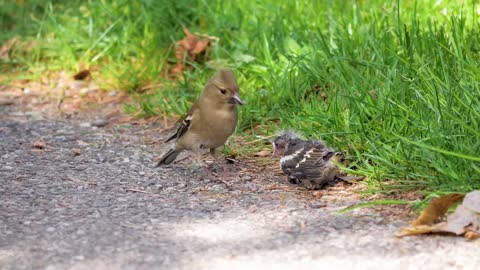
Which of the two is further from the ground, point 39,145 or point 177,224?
point 177,224

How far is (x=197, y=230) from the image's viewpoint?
15.1 feet

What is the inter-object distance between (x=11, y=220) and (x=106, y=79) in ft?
12.6

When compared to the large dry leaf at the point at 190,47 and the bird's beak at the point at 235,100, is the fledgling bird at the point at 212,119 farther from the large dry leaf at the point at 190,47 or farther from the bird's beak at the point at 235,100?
the large dry leaf at the point at 190,47

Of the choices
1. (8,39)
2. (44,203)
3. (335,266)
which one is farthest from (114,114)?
(335,266)

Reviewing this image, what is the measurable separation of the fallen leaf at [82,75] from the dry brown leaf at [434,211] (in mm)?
5014

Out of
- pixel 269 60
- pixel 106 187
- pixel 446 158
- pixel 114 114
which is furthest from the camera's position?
pixel 114 114

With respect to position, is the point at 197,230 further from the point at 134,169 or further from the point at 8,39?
the point at 8,39

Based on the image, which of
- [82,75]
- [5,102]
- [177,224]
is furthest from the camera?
[82,75]

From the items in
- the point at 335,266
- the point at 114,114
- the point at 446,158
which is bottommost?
the point at 114,114

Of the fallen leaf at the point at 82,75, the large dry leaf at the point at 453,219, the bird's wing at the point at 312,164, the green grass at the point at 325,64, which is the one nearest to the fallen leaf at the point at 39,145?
the green grass at the point at 325,64

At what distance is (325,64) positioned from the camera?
6.96 metres

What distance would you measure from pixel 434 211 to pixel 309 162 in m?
1.17

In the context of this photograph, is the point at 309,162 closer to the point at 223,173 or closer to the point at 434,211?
the point at 223,173

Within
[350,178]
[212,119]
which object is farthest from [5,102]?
[350,178]
